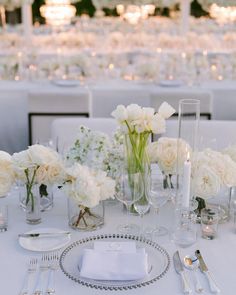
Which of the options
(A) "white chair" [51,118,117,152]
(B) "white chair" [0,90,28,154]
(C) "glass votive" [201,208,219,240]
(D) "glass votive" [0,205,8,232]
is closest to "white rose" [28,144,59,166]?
(D) "glass votive" [0,205,8,232]

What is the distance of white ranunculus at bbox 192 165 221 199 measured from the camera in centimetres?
163

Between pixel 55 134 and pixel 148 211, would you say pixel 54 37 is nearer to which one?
pixel 55 134

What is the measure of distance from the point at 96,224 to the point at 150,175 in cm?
25

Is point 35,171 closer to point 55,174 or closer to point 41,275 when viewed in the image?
point 55,174

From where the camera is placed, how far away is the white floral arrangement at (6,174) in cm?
166

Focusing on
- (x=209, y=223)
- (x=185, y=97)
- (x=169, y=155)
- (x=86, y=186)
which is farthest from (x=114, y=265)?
(x=185, y=97)

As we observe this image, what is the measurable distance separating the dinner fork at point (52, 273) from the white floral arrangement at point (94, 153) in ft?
1.11

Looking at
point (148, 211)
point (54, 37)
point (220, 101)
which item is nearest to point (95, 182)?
point (148, 211)

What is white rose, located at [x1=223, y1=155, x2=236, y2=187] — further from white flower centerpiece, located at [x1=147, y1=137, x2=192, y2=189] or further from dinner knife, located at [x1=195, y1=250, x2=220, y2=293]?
dinner knife, located at [x1=195, y1=250, x2=220, y2=293]

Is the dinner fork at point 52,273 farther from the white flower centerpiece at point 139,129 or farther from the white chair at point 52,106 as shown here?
the white chair at point 52,106

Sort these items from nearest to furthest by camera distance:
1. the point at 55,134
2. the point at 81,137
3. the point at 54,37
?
the point at 81,137, the point at 55,134, the point at 54,37

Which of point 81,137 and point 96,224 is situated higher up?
point 81,137

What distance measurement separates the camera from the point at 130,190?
163 cm

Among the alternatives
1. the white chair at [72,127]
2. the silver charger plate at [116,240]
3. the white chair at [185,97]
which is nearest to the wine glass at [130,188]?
the silver charger plate at [116,240]
